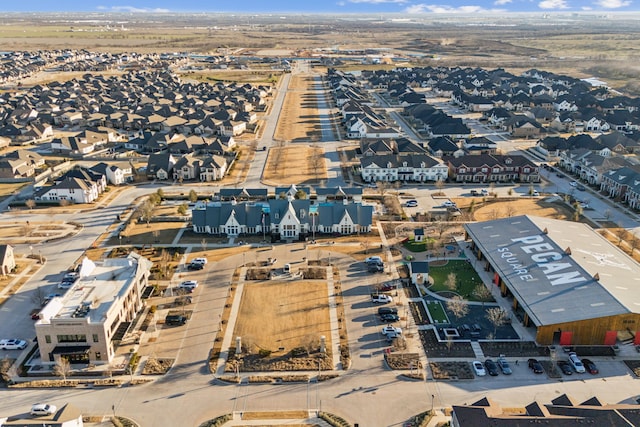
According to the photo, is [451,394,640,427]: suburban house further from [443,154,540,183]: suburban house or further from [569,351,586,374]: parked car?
[443,154,540,183]: suburban house

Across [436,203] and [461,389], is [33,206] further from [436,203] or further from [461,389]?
[461,389]

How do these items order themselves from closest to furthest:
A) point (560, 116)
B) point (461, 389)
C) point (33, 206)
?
point (461, 389) → point (33, 206) → point (560, 116)

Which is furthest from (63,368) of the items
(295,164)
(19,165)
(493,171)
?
(493,171)

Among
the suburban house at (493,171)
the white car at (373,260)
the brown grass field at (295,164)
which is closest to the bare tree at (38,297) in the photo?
the white car at (373,260)

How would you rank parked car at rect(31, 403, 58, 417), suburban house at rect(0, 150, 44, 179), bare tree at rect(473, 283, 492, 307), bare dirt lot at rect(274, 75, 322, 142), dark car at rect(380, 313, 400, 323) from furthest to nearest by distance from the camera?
1. bare dirt lot at rect(274, 75, 322, 142)
2. suburban house at rect(0, 150, 44, 179)
3. bare tree at rect(473, 283, 492, 307)
4. dark car at rect(380, 313, 400, 323)
5. parked car at rect(31, 403, 58, 417)

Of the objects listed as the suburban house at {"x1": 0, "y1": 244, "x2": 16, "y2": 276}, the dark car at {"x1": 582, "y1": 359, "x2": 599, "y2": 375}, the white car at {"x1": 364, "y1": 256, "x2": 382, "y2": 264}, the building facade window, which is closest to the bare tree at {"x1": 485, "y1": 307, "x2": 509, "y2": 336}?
the dark car at {"x1": 582, "y1": 359, "x2": 599, "y2": 375}

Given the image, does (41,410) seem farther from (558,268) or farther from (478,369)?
(558,268)

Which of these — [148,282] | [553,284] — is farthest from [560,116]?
[148,282]

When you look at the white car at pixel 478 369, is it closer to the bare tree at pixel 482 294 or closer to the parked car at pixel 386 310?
the parked car at pixel 386 310
